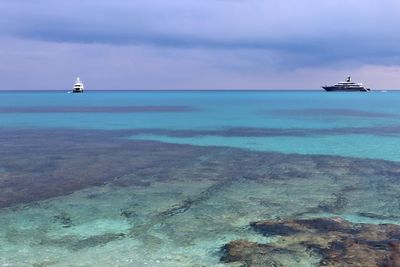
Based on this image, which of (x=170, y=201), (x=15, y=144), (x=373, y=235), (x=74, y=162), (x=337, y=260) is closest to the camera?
(x=337, y=260)

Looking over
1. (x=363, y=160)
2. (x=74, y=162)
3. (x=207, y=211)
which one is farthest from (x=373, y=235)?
(x=74, y=162)

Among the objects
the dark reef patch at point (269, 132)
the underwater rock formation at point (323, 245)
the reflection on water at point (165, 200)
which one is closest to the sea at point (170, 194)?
the reflection on water at point (165, 200)

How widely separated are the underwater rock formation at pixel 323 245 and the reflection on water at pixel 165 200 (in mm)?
356

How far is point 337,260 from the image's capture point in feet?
43.3

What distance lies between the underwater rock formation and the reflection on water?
356 millimetres

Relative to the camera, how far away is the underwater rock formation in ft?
43.4

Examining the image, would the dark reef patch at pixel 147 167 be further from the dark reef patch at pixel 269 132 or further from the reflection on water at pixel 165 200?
the dark reef patch at pixel 269 132

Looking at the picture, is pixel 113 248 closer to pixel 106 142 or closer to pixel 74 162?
pixel 74 162

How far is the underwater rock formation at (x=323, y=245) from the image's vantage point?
13.2m

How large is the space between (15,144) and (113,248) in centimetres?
2874

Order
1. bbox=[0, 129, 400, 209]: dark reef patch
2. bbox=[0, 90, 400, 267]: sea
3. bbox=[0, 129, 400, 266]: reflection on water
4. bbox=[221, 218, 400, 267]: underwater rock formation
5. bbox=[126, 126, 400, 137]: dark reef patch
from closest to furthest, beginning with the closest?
bbox=[221, 218, 400, 267]: underwater rock formation
bbox=[0, 129, 400, 266]: reflection on water
bbox=[0, 90, 400, 267]: sea
bbox=[0, 129, 400, 209]: dark reef patch
bbox=[126, 126, 400, 137]: dark reef patch

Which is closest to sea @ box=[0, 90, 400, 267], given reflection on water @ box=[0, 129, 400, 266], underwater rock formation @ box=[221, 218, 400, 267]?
reflection on water @ box=[0, 129, 400, 266]

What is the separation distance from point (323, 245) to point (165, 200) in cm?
806

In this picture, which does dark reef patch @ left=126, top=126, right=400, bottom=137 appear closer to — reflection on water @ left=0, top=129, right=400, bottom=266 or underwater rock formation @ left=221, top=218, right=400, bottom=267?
reflection on water @ left=0, top=129, right=400, bottom=266
